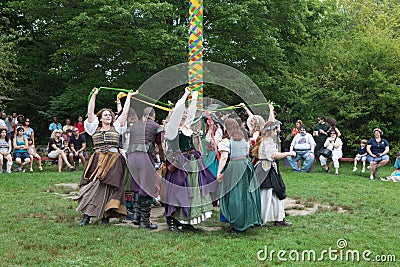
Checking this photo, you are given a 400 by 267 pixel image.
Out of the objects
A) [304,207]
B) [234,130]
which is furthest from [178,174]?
[304,207]

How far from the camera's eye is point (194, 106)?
20.5ft

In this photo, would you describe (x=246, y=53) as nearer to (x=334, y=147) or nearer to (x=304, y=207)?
(x=334, y=147)

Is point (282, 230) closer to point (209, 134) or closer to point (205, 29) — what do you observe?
point (209, 134)

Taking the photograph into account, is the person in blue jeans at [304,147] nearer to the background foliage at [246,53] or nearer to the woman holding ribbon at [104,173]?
the background foliage at [246,53]

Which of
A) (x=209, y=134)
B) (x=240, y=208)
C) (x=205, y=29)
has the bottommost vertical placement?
(x=240, y=208)

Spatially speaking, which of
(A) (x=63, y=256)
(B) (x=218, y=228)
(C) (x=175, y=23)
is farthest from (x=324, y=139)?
(A) (x=63, y=256)

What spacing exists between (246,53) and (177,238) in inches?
439

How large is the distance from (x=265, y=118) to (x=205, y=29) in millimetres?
9408

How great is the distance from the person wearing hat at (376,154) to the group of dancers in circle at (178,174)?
6195 mm

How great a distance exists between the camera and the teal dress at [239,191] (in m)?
5.79

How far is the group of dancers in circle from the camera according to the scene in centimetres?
589

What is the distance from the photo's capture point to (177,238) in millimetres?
5613

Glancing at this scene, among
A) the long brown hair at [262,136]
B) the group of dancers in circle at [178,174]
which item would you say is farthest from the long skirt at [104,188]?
the long brown hair at [262,136]

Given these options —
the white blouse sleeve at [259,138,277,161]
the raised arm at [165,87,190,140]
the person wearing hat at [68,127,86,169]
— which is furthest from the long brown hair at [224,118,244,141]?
the person wearing hat at [68,127,86,169]
